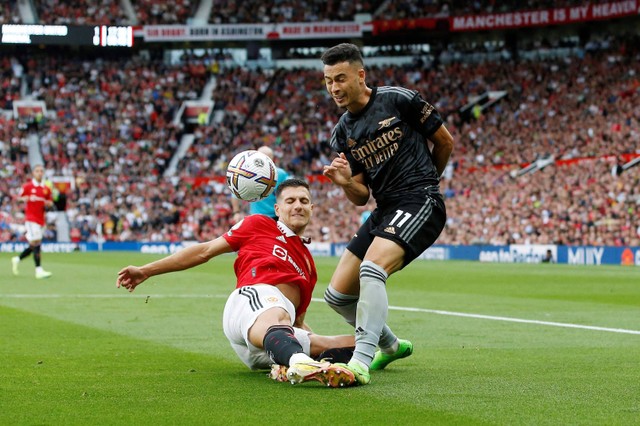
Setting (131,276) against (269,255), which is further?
(269,255)

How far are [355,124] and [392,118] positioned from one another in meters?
0.30

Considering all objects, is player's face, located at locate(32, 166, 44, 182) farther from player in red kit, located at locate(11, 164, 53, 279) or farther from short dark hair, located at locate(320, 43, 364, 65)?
short dark hair, located at locate(320, 43, 364, 65)

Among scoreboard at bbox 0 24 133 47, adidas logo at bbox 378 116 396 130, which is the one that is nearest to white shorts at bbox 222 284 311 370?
adidas logo at bbox 378 116 396 130

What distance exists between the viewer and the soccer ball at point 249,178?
7.82 m

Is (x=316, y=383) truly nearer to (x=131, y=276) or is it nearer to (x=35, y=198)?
(x=131, y=276)

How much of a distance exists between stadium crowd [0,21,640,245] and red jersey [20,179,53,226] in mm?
18594

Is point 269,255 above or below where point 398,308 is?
above

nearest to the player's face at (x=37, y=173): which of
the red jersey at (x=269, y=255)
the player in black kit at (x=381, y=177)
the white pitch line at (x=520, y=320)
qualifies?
the white pitch line at (x=520, y=320)

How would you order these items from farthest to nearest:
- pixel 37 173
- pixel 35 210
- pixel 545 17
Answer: pixel 545 17, pixel 35 210, pixel 37 173

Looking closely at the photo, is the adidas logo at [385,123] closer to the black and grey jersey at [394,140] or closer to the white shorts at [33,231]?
the black and grey jersey at [394,140]

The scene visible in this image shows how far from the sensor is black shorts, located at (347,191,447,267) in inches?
269

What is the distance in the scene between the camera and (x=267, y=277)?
7.04m

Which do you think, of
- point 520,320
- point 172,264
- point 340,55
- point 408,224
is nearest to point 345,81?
point 340,55

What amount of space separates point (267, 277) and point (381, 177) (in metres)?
1.15
